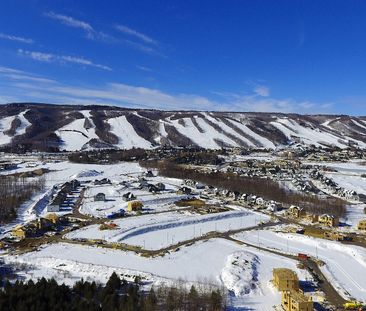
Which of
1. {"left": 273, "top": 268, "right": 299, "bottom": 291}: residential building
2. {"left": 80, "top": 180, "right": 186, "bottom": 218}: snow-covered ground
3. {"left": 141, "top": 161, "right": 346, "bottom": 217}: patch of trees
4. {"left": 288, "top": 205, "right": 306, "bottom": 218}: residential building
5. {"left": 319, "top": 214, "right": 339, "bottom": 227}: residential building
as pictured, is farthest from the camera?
{"left": 141, "top": 161, "right": 346, "bottom": 217}: patch of trees

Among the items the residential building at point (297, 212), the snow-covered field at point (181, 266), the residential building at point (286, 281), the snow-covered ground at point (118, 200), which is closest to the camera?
the residential building at point (286, 281)

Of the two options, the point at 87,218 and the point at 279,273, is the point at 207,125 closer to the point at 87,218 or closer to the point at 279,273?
the point at 87,218

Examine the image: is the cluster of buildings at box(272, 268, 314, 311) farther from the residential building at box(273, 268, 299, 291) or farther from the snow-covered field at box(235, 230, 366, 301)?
the snow-covered field at box(235, 230, 366, 301)

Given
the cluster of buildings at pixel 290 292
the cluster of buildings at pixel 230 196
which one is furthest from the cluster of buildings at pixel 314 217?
the cluster of buildings at pixel 290 292

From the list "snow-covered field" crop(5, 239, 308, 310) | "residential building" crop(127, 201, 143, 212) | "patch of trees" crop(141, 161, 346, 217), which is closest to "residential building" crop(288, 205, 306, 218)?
"patch of trees" crop(141, 161, 346, 217)

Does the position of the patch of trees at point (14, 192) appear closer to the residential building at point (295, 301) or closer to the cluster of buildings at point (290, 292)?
the cluster of buildings at point (290, 292)

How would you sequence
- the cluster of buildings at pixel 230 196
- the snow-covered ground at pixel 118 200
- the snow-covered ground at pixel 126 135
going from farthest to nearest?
the snow-covered ground at pixel 126 135 < the cluster of buildings at pixel 230 196 < the snow-covered ground at pixel 118 200

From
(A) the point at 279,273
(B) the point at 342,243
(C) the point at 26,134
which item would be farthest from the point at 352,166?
(C) the point at 26,134
